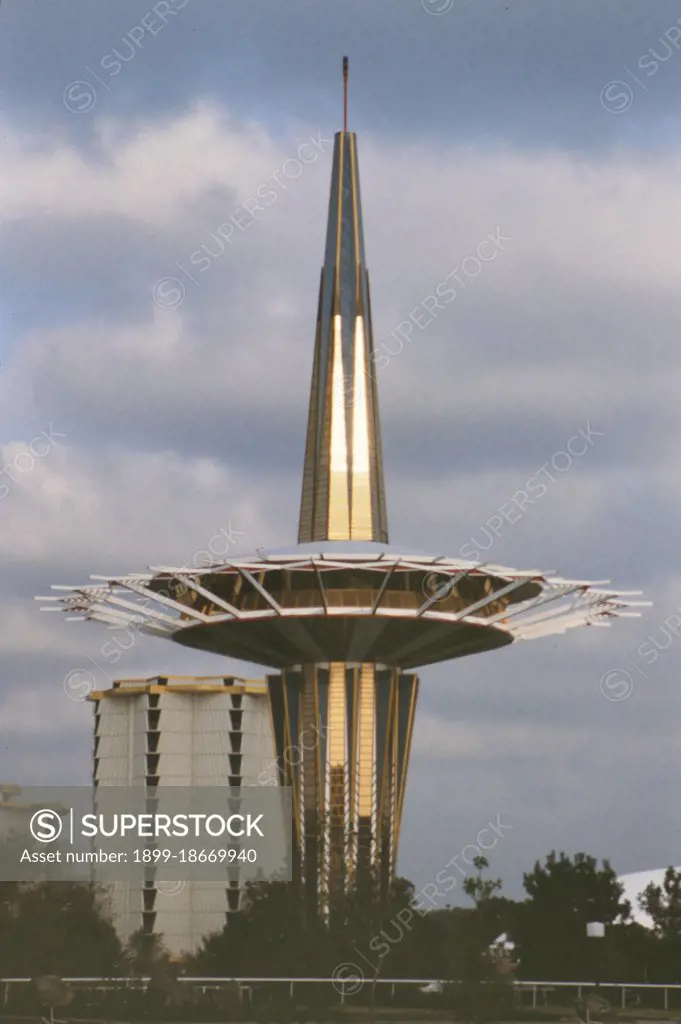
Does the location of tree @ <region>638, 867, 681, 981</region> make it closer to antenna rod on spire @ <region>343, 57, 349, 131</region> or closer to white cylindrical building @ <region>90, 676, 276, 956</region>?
antenna rod on spire @ <region>343, 57, 349, 131</region>

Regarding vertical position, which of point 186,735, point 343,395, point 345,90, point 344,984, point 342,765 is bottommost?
point 344,984

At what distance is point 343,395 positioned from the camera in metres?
80.3

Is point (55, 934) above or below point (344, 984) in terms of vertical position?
above

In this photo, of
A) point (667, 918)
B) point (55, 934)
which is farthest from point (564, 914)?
point (55, 934)

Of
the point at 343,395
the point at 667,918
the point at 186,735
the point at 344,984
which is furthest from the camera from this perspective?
the point at 186,735

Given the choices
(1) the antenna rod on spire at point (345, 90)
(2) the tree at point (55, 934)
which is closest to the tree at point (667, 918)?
(2) the tree at point (55, 934)

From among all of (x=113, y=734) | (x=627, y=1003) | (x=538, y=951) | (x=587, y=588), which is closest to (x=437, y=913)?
(x=538, y=951)

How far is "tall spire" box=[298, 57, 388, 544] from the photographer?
7875cm

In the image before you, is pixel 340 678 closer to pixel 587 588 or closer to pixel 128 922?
pixel 587 588

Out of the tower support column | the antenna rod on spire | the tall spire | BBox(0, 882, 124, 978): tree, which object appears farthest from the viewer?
the antenna rod on spire

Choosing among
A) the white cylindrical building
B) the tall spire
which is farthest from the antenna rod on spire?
the white cylindrical building

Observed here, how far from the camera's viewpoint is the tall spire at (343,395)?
78750 millimetres

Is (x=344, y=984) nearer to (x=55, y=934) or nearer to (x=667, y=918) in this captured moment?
(x=55, y=934)

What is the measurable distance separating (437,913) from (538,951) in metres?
4.77
